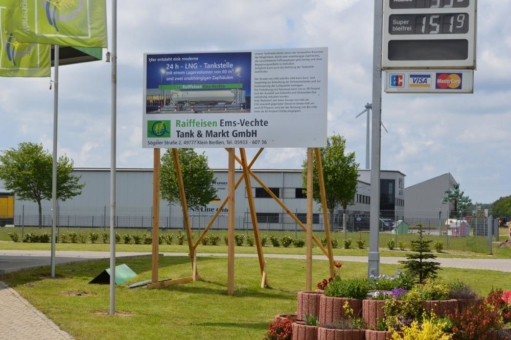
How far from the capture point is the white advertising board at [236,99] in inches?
691

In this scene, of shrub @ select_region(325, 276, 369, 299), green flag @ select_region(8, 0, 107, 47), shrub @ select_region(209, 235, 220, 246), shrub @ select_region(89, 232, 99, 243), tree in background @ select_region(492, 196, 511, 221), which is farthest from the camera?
tree in background @ select_region(492, 196, 511, 221)

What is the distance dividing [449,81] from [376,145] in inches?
68.9

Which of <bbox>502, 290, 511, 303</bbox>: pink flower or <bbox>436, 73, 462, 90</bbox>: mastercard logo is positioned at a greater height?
<bbox>436, 73, 462, 90</bbox>: mastercard logo

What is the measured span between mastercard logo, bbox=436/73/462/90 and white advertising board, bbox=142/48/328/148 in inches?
167

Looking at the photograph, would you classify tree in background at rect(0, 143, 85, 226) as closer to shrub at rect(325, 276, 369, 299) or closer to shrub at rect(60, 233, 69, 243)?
shrub at rect(60, 233, 69, 243)

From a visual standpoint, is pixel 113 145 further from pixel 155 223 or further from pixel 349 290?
pixel 349 290

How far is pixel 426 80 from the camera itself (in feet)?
44.0

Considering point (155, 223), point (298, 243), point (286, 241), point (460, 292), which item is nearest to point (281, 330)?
point (460, 292)

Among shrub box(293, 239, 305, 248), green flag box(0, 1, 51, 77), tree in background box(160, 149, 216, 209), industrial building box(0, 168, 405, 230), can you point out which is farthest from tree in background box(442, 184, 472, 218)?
green flag box(0, 1, 51, 77)

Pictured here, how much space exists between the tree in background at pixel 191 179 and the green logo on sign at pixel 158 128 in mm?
43432

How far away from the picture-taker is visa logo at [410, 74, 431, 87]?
1341 centimetres

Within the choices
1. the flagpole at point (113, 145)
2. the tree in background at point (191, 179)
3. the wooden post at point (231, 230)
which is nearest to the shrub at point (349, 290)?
the flagpole at point (113, 145)

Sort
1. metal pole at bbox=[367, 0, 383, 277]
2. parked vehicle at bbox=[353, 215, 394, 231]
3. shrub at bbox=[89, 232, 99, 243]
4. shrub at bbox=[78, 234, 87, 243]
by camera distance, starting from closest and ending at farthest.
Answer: metal pole at bbox=[367, 0, 383, 277] → shrub at bbox=[78, 234, 87, 243] → shrub at bbox=[89, 232, 99, 243] → parked vehicle at bbox=[353, 215, 394, 231]

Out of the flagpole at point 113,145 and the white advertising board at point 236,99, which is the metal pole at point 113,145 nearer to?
the flagpole at point 113,145
